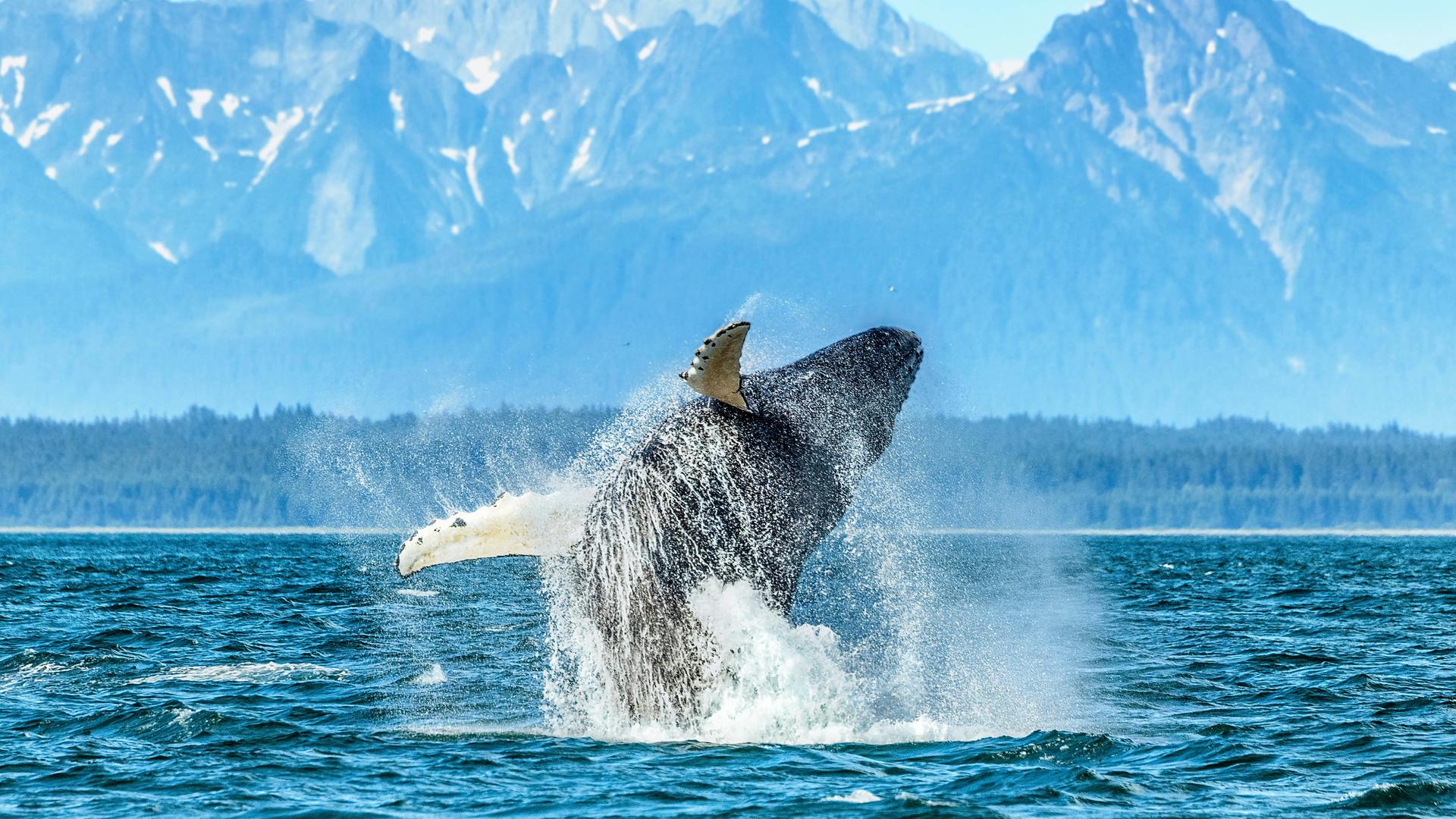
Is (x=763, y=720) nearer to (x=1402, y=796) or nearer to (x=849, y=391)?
(x=849, y=391)

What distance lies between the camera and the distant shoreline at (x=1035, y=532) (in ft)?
572

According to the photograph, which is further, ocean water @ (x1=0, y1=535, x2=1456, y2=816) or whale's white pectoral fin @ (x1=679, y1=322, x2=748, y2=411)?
ocean water @ (x1=0, y1=535, x2=1456, y2=816)

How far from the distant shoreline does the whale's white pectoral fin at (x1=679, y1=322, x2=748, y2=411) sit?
152 meters

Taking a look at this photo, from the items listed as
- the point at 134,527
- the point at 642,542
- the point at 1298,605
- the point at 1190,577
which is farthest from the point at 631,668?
the point at 134,527

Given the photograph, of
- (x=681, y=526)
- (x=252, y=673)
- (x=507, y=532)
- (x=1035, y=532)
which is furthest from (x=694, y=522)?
(x=1035, y=532)

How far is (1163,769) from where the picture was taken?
1369 centimetres

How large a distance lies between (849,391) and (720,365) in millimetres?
2299

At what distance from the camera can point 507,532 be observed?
45.0 feet

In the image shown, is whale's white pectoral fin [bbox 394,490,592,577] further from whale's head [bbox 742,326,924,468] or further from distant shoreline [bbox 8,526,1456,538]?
distant shoreline [bbox 8,526,1456,538]

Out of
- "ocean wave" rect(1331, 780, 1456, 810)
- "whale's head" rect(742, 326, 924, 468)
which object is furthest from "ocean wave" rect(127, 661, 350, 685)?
"ocean wave" rect(1331, 780, 1456, 810)

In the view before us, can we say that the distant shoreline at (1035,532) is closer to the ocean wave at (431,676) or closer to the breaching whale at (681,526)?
the ocean wave at (431,676)

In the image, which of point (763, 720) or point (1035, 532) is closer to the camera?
point (763, 720)

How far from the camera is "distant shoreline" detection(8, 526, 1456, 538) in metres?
174

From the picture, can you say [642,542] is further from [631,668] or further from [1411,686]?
[1411,686]
